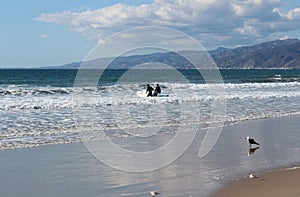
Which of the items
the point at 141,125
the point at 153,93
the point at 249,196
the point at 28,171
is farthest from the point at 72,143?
the point at 153,93

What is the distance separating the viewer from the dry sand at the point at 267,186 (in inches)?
309

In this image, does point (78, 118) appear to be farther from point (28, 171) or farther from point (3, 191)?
point (3, 191)

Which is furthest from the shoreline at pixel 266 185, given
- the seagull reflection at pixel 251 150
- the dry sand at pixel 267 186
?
the seagull reflection at pixel 251 150

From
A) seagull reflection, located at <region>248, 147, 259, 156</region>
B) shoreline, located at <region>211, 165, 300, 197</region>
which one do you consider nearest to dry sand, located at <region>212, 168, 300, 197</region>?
shoreline, located at <region>211, 165, 300, 197</region>

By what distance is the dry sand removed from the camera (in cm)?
786

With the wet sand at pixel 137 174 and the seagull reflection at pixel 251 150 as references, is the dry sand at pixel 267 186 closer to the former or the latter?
the wet sand at pixel 137 174

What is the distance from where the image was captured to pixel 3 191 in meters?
8.16

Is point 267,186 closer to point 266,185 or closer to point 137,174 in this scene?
point 266,185

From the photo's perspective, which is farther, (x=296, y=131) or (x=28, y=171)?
(x=296, y=131)

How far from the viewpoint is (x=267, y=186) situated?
8.33m

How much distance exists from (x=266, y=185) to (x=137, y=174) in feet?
7.73

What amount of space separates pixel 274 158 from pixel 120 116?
419 inches

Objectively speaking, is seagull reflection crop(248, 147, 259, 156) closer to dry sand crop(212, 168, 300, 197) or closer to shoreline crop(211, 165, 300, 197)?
shoreline crop(211, 165, 300, 197)

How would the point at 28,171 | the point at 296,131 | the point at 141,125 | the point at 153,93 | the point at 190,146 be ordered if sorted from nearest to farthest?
1. the point at 28,171
2. the point at 190,146
3. the point at 296,131
4. the point at 141,125
5. the point at 153,93
